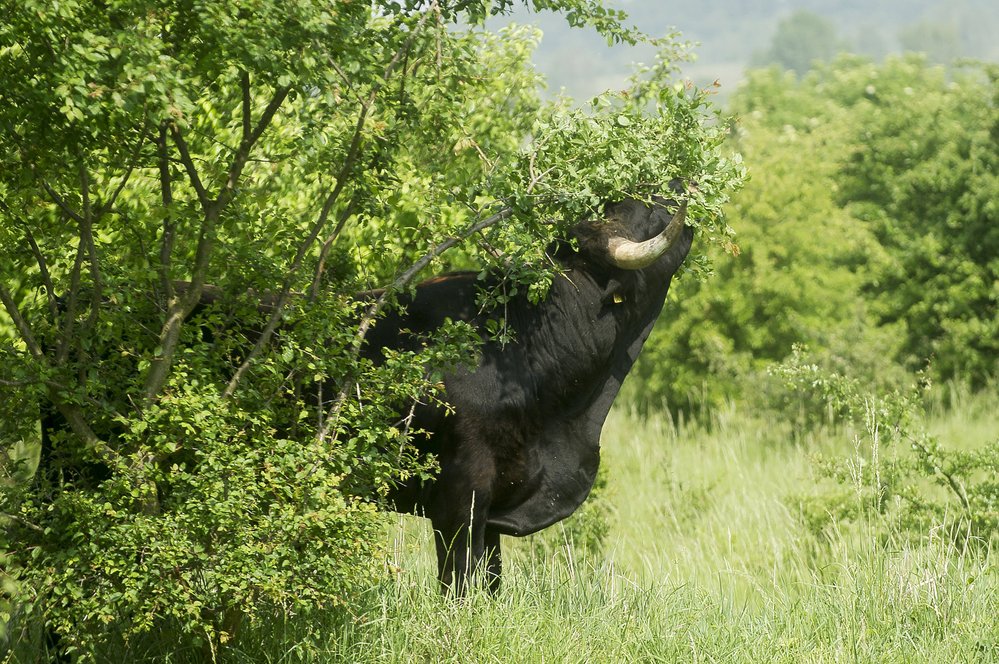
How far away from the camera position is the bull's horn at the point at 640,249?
18.6 feet

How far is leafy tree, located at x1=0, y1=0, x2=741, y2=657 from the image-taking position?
175 inches

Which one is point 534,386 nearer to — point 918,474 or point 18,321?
point 18,321

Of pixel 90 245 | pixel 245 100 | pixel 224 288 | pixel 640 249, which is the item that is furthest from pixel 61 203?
pixel 640 249

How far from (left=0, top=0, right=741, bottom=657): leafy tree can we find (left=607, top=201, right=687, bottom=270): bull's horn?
6.3 inches

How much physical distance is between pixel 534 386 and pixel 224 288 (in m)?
1.88

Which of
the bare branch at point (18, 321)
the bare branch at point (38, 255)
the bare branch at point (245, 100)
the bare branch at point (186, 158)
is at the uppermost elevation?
the bare branch at point (245, 100)

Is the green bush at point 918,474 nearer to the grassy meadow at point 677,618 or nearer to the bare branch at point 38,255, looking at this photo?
the grassy meadow at point 677,618

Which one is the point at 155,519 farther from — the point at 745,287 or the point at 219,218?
the point at 745,287

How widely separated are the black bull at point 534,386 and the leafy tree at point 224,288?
1.44ft

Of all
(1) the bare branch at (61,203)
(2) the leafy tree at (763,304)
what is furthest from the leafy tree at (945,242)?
(1) the bare branch at (61,203)

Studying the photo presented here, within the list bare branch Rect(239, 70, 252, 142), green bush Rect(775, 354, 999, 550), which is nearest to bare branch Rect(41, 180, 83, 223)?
bare branch Rect(239, 70, 252, 142)

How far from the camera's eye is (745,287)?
1602 centimetres

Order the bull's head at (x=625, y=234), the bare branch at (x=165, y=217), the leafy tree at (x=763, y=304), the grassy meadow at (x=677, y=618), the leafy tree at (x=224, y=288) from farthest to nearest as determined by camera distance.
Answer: the leafy tree at (x=763, y=304) → the bull's head at (x=625, y=234) → the grassy meadow at (x=677, y=618) → the bare branch at (x=165, y=217) → the leafy tree at (x=224, y=288)

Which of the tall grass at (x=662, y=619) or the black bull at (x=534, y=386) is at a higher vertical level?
the black bull at (x=534, y=386)
